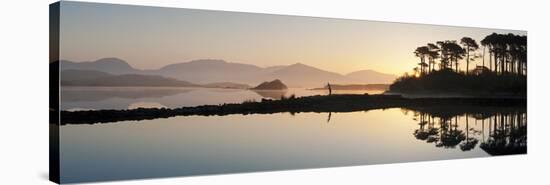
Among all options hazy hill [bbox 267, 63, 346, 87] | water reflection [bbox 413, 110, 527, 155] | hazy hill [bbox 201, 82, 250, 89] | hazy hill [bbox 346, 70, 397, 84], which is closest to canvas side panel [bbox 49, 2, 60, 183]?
hazy hill [bbox 201, 82, 250, 89]

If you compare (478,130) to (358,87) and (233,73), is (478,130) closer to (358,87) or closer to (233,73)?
(358,87)

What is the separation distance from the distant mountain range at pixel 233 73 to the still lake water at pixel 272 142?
420 mm

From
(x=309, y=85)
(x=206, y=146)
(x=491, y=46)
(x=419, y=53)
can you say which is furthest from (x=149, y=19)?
(x=491, y=46)

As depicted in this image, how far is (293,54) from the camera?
878cm

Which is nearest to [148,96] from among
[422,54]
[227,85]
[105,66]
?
[105,66]

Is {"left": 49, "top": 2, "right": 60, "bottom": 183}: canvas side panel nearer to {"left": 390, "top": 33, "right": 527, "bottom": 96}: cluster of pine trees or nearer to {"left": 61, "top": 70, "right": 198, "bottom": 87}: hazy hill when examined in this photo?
{"left": 61, "top": 70, "right": 198, "bottom": 87}: hazy hill

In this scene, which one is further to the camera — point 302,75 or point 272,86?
point 302,75

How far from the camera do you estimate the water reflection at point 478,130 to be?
979cm

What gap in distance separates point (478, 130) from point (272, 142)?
3241 millimetres

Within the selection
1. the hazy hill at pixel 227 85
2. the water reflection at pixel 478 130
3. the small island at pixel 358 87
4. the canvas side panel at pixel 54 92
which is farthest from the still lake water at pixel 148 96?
the water reflection at pixel 478 130

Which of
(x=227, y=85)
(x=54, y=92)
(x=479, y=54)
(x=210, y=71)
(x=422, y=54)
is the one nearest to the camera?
(x=54, y=92)

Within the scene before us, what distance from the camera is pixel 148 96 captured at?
7.98m

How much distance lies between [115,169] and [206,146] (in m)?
1.08

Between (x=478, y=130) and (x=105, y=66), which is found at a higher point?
(x=105, y=66)
